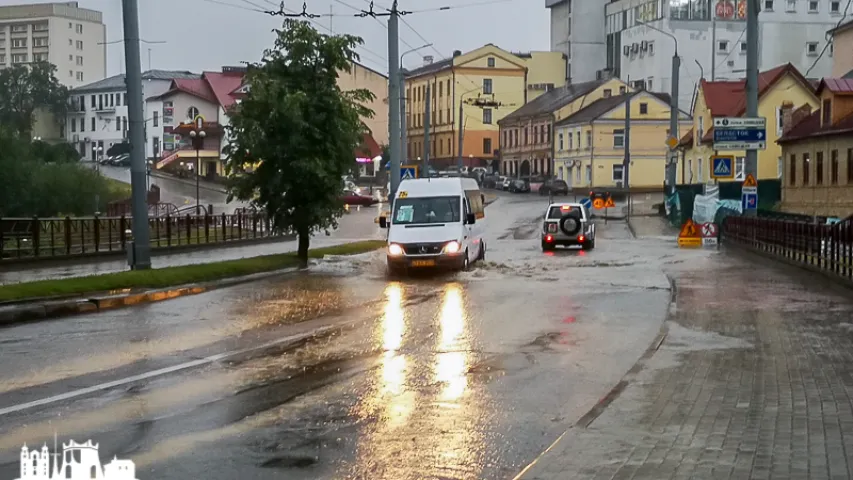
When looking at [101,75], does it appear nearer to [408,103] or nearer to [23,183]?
[408,103]

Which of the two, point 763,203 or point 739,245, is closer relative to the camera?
point 739,245

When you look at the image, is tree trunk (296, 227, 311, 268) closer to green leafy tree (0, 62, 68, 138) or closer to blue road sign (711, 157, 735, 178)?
blue road sign (711, 157, 735, 178)

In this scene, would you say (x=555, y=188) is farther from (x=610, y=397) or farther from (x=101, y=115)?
(x=610, y=397)

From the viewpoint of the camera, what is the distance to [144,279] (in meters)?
21.6

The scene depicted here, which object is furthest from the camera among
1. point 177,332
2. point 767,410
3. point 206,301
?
point 206,301

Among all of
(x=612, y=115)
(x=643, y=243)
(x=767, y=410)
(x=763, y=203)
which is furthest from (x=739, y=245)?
(x=612, y=115)

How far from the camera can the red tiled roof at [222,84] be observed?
9881 centimetres

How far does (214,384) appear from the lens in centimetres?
1095

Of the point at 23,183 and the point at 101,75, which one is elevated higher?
the point at 101,75

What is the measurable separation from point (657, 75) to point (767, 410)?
3817 inches

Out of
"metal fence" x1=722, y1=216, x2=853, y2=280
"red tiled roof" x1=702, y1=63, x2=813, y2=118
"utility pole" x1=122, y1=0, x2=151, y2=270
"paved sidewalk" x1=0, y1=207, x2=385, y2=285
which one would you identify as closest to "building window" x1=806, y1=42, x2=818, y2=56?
"red tiled roof" x1=702, y1=63, x2=813, y2=118

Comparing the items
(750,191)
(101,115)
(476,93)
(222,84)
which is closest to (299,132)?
(750,191)

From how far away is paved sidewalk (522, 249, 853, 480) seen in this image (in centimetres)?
729

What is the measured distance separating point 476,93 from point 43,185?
6457 centimetres
